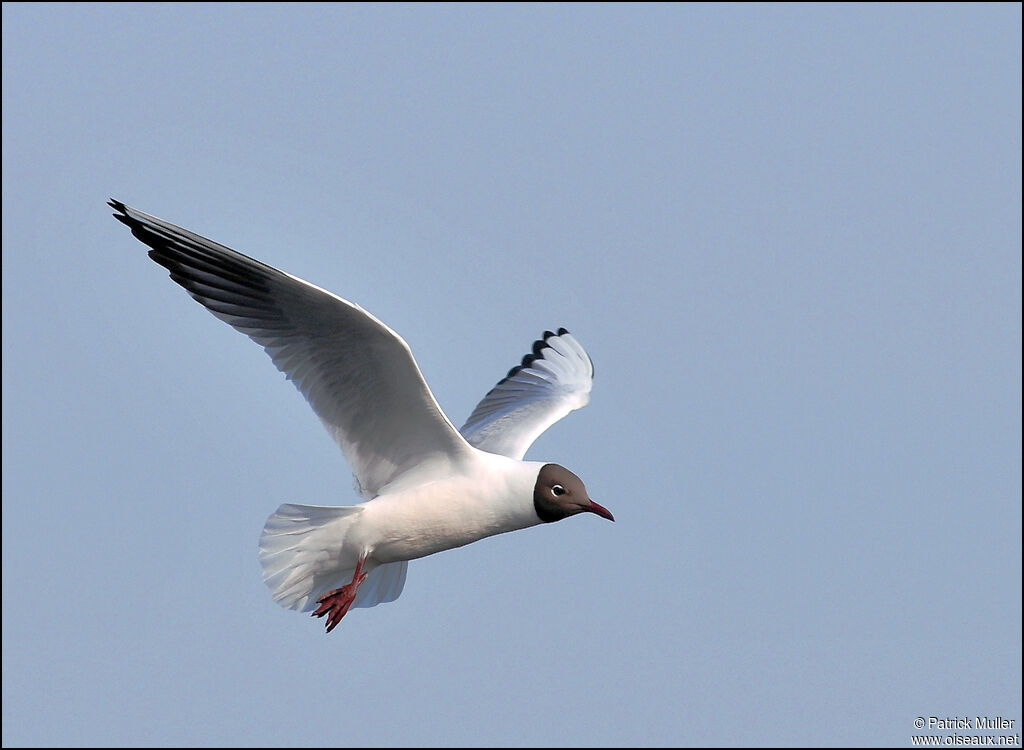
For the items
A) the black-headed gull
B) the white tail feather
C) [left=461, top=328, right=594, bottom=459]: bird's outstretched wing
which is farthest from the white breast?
[left=461, top=328, right=594, bottom=459]: bird's outstretched wing

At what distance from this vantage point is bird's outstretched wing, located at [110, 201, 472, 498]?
7.16 m

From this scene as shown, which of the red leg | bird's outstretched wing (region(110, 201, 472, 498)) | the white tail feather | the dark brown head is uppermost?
bird's outstretched wing (region(110, 201, 472, 498))

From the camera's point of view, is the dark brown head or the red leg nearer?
the dark brown head

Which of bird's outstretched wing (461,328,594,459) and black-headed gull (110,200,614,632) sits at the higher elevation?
bird's outstretched wing (461,328,594,459)

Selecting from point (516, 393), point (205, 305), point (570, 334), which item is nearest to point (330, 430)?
point (205, 305)

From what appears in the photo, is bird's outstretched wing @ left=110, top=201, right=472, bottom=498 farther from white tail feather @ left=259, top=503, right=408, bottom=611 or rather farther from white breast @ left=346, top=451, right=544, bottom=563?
white tail feather @ left=259, top=503, right=408, bottom=611

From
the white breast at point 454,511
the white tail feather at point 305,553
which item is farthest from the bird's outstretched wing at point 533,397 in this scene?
the white tail feather at point 305,553

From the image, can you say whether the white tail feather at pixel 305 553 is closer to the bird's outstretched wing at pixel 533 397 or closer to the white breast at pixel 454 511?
the white breast at pixel 454 511

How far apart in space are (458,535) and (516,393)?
2295 mm

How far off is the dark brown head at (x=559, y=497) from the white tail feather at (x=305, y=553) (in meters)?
0.93

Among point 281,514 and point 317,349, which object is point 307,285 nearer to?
point 317,349

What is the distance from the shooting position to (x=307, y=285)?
23.2 ft

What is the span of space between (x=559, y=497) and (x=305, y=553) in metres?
1.35

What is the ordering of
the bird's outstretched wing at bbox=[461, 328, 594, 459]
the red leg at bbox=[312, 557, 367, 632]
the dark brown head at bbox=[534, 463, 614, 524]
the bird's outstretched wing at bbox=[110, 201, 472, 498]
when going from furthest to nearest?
the bird's outstretched wing at bbox=[461, 328, 594, 459]
the red leg at bbox=[312, 557, 367, 632]
the dark brown head at bbox=[534, 463, 614, 524]
the bird's outstretched wing at bbox=[110, 201, 472, 498]
